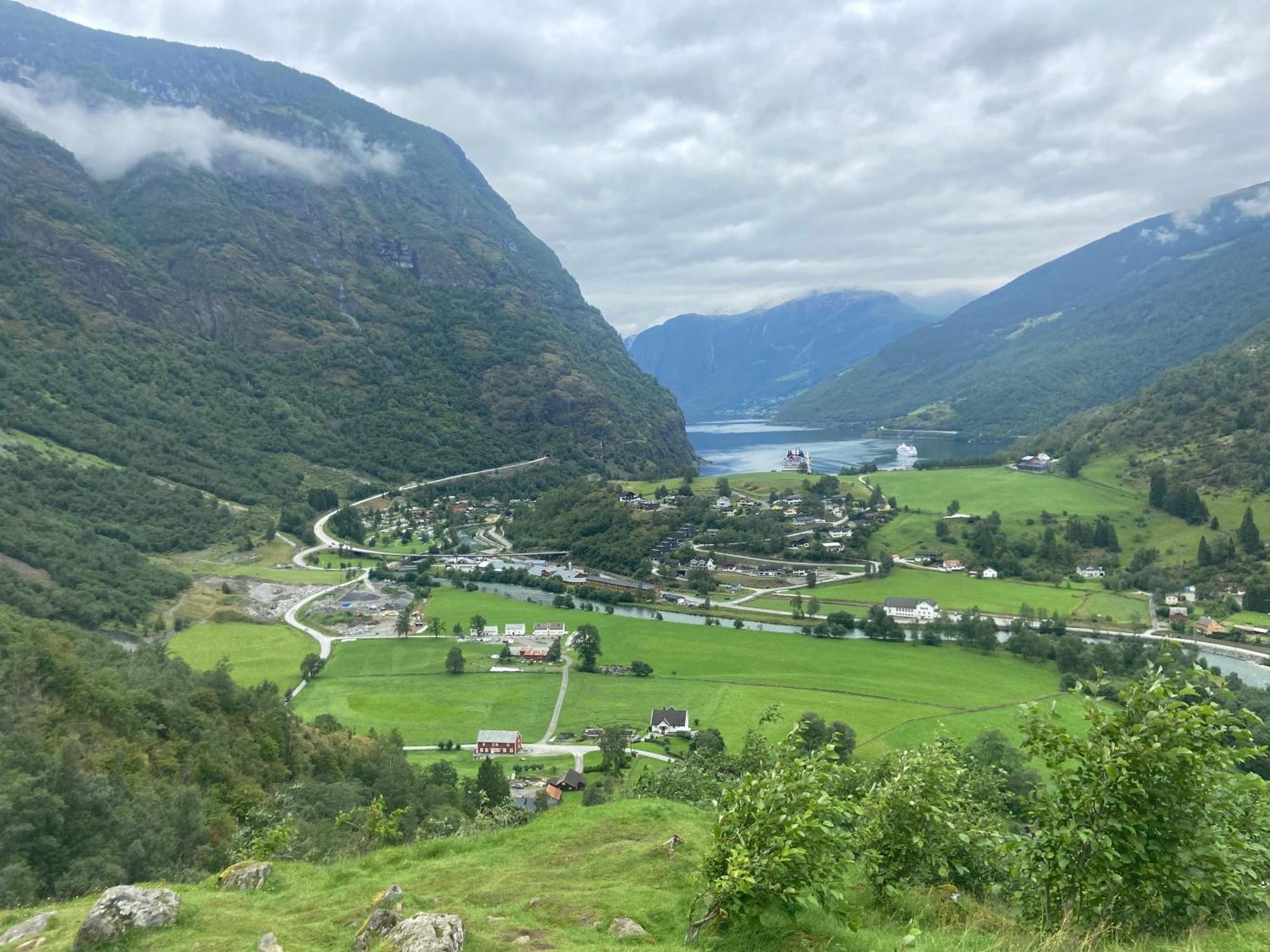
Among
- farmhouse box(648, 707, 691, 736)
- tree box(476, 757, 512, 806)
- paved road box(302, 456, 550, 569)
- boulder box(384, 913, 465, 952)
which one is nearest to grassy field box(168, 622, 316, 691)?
farmhouse box(648, 707, 691, 736)

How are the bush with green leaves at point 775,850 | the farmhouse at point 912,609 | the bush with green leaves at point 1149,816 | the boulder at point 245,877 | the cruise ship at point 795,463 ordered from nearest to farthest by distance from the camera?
the bush with green leaves at point 1149,816 < the bush with green leaves at point 775,850 < the boulder at point 245,877 < the farmhouse at point 912,609 < the cruise ship at point 795,463

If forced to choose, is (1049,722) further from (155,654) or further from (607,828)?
(155,654)

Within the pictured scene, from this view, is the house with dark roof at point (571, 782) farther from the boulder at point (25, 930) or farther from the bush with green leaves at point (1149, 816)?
the bush with green leaves at point (1149, 816)

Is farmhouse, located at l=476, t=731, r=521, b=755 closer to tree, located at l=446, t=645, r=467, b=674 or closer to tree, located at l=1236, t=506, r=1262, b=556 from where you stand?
tree, located at l=446, t=645, r=467, b=674

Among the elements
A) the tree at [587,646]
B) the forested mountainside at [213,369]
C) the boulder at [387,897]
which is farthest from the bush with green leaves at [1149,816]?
the forested mountainside at [213,369]

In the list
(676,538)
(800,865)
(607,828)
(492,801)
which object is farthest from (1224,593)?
(800,865)

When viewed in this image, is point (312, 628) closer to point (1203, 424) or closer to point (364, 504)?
point (364, 504)
